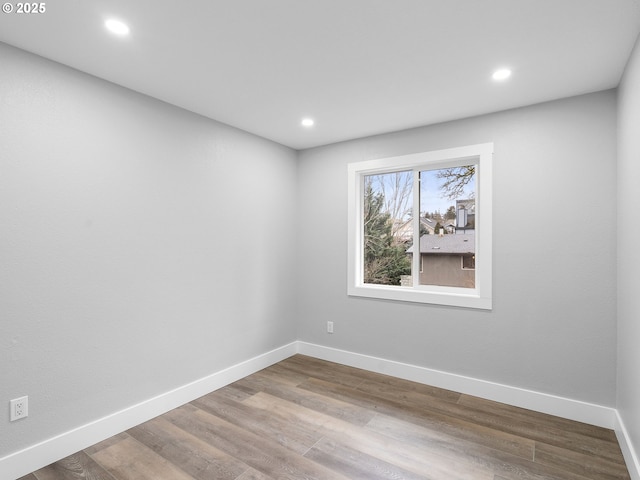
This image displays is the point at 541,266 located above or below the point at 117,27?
below

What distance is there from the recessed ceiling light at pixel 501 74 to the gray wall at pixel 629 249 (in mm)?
626

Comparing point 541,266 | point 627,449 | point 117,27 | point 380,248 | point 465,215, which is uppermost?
point 117,27

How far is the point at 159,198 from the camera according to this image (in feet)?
8.73

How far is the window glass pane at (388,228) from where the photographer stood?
11.6 ft

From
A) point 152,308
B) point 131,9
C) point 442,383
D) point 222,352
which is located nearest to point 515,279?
point 442,383

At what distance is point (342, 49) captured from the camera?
1984mm

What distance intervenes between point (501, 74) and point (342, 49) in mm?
1107

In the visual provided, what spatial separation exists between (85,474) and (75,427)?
1.13 ft

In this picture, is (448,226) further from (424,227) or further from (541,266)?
(541,266)

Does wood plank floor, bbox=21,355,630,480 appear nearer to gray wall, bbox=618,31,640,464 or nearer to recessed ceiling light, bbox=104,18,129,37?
gray wall, bbox=618,31,640,464

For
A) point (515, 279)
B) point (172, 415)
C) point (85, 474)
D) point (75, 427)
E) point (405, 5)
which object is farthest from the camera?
point (515, 279)

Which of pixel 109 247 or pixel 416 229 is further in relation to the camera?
pixel 416 229

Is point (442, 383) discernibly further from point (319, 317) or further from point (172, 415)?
point (172, 415)

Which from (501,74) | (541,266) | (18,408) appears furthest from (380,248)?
(18,408)
